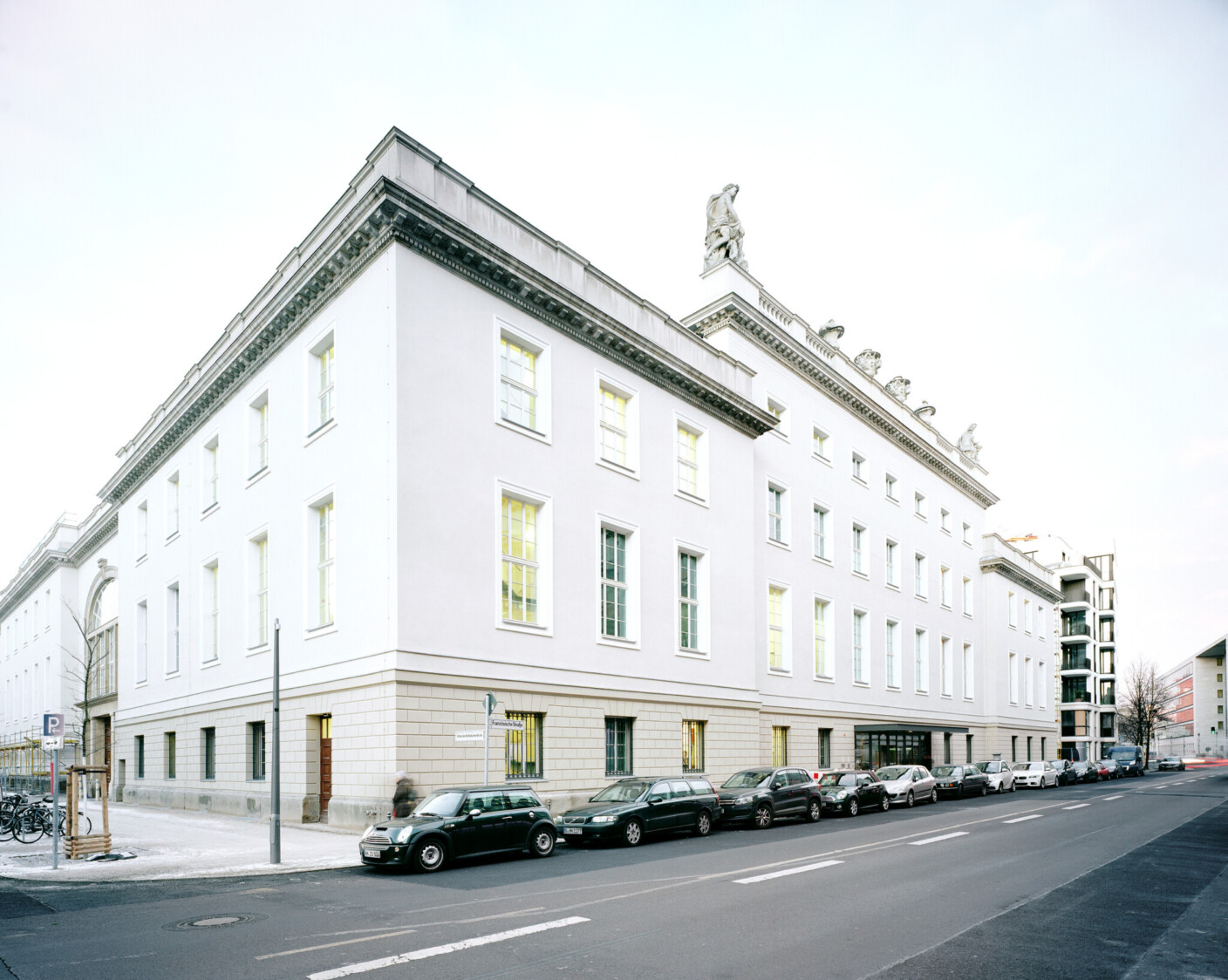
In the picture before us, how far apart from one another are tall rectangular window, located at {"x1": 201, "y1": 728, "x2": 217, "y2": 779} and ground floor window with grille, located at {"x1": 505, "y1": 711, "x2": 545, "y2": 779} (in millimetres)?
11287

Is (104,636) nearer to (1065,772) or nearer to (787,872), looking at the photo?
(787,872)

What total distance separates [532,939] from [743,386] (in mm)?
25305

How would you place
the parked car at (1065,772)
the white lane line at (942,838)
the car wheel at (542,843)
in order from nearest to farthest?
1. the car wheel at (542,843)
2. the white lane line at (942,838)
3. the parked car at (1065,772)

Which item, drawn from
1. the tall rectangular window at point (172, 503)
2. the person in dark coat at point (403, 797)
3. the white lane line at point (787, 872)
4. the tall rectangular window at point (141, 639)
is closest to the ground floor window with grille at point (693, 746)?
the person in dark coat at point (403, 797)

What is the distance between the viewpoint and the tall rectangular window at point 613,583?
25.4m

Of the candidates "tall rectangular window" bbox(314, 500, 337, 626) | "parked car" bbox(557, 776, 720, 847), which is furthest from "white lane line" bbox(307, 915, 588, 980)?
"tall rectangular window" bbox(314, 500, 337, 626)

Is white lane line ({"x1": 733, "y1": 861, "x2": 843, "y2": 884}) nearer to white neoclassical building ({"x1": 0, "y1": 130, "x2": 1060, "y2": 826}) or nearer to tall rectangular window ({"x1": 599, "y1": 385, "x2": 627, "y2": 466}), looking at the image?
white neoclassical building ({"x1": 0, "y1": 130, "x2": 1060, "y2": 826})

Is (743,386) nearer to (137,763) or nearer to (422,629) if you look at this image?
(422,629)

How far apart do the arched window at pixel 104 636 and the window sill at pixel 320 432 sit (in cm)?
2199

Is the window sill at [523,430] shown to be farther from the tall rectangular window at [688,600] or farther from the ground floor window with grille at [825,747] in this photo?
the ground floor window with grille at [825,747]

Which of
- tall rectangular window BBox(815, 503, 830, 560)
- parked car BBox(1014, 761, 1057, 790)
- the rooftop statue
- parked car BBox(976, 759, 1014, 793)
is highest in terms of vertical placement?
the rooftop statue

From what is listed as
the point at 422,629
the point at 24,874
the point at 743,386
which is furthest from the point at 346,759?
the point at 743,386

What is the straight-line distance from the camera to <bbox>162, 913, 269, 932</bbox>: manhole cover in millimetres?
10281

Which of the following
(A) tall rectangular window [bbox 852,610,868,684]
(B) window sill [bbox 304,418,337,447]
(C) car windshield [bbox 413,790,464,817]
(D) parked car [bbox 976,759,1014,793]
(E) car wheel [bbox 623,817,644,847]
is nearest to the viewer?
(C) car windshield [bbox 413,790,464,817]
